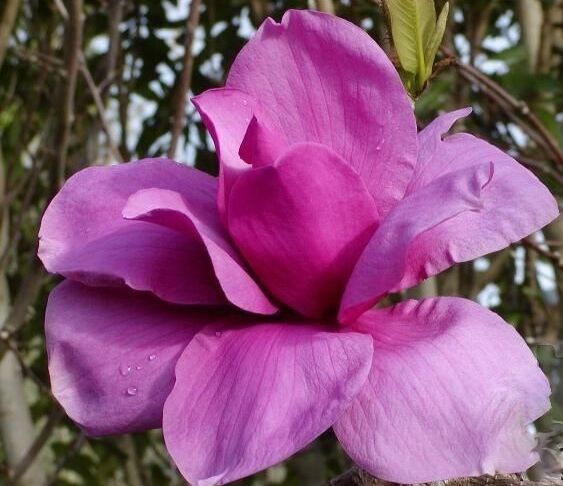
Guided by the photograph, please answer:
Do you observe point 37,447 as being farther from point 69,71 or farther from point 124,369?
point 124,369

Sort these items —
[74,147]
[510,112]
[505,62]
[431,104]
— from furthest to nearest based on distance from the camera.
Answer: [74,147] < [505,62] < [431,104] < [510,112]

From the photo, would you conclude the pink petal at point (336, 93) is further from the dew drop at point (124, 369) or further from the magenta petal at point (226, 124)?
the dew drop at point (124, 369)

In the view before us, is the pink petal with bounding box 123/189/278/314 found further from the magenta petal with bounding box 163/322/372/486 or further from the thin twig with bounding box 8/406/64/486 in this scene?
the thin twig with bounding box 8/406/64/486

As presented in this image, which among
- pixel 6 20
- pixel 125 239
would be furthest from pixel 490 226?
pixel 6 20

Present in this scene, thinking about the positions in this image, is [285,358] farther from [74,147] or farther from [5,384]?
[74,147]

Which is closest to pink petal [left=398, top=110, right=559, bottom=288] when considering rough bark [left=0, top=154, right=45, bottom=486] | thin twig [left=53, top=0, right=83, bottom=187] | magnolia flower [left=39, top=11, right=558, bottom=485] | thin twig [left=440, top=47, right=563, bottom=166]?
magnolia flower [left=39, top=11, right=558, bottom=485]

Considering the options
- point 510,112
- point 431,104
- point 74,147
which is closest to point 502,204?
point 510,112

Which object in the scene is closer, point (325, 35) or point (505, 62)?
point (325, 35)

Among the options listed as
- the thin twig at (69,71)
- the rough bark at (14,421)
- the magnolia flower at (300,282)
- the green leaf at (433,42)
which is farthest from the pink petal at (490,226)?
the rough bark at (14,421)
